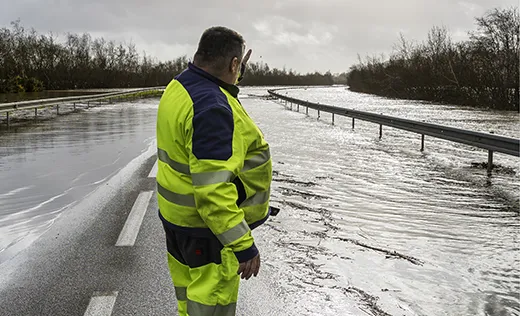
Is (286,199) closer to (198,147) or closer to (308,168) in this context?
(308,168)

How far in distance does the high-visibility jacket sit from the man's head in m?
0.05

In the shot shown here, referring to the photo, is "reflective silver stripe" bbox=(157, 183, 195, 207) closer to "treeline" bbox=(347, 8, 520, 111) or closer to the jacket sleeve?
the jacket sleeve

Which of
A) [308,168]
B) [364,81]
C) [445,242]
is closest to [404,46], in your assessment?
[364,81]

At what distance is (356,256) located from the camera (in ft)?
17.7

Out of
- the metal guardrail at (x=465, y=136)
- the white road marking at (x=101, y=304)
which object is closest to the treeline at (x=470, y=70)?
the metal guardrail at (x=465, y=136)

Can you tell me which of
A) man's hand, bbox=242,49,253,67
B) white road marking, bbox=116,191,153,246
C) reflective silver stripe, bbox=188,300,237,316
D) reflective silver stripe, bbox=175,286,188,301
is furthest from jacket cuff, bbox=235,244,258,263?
white road marking, bbox=116,191,153,246

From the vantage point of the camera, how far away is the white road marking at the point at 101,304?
13.1 feet

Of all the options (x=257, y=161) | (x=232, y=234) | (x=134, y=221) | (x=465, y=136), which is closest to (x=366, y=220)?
(x=134, y=221)

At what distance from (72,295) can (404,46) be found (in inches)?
2818

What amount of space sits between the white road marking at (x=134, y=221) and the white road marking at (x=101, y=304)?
1.45 m

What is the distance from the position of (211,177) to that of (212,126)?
0.23 metres

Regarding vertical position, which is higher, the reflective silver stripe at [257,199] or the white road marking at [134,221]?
the reflective silver stripe at [257,199]

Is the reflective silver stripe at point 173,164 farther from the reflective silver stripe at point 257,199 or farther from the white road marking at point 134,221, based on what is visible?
the white road marking at point 134,221

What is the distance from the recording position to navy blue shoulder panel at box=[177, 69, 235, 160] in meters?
2.44
